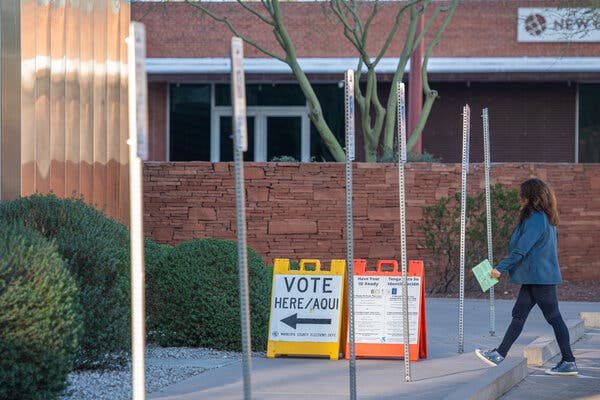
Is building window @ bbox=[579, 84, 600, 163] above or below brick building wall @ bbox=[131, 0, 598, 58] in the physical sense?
below

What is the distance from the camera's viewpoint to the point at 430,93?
22172 millimetres

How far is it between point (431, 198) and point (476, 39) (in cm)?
1379

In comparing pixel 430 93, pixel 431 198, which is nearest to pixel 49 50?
pixel 431 198

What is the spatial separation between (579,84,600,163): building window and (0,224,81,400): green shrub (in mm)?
26826

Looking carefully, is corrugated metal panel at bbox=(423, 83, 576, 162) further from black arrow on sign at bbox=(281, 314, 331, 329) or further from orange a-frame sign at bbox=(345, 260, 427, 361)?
black arrow on sign at bbox=(281, 314, 331, 329)

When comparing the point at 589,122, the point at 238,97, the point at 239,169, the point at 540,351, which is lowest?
the point at 540,351

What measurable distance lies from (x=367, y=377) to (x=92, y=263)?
253 centimetres

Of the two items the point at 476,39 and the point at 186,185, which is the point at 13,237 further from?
the point at 476,39

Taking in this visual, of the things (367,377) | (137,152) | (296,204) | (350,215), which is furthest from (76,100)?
(137,152)

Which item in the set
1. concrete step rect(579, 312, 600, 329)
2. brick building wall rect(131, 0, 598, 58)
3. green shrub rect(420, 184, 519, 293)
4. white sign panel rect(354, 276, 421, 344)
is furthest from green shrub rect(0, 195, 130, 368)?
brick building wall rect(131, 0, 598, 58)

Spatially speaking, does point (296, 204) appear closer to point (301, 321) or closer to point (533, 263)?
point (301, 321)

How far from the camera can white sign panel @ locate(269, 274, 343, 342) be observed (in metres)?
11.1

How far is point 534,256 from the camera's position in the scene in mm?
10867

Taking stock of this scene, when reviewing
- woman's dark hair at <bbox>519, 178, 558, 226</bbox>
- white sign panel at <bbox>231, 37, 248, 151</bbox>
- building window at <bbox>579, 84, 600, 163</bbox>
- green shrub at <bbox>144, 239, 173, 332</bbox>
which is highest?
building window at <bbox>579, 84, 600, 163</bbox>
